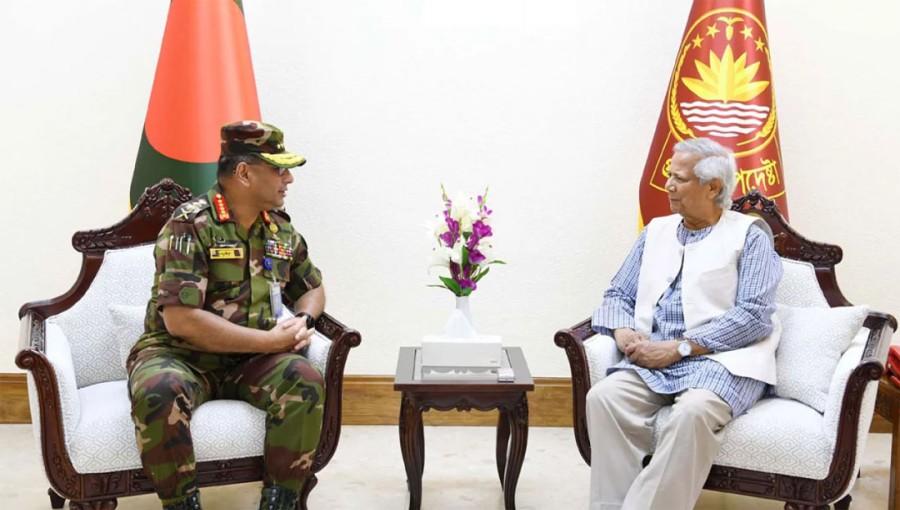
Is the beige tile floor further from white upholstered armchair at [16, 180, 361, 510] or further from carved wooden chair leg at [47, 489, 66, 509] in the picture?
white upholstered armchair at [16, 180, 361, 510]

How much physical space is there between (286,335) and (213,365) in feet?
0.85

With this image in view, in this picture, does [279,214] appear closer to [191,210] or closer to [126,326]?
[191,210]

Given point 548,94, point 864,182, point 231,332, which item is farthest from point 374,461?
point 864,182

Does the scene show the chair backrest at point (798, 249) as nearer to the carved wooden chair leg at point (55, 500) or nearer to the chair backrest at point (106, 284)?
the chair backrest at point (106, 284)

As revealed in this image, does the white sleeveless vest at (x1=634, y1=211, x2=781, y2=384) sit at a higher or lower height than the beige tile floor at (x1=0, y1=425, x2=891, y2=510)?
higher

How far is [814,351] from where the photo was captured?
3.00 metres

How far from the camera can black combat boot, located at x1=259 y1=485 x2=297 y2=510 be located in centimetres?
279

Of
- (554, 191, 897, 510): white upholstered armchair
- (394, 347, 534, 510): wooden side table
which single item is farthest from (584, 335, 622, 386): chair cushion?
(394, 347, 534, 510): wooden side table

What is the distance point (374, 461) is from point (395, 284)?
0.89 meters

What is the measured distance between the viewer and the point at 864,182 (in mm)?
4297

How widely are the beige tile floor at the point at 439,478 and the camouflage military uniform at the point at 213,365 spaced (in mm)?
599

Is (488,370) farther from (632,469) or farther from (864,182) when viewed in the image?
(864,182)

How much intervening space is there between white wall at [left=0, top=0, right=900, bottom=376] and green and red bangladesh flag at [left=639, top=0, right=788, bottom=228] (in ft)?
1.56

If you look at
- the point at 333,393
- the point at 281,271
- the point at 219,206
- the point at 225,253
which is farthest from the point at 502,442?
the point at 219,206
